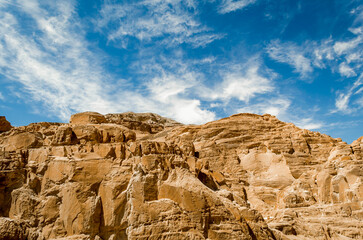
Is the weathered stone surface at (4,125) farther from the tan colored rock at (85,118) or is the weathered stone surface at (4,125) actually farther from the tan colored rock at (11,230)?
the tan colored rock at (11,230)

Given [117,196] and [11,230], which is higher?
[117,196]

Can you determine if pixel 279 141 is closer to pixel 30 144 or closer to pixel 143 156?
pixel 143 156

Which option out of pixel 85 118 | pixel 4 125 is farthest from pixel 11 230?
pixel 85 118

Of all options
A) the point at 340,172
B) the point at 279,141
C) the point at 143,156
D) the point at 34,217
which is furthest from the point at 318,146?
the point at 34,217

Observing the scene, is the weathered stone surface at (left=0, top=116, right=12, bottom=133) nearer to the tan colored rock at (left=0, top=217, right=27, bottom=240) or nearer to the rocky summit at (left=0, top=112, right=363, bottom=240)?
the rocky summit at (left=0, top=112, right=363, bottom=240)

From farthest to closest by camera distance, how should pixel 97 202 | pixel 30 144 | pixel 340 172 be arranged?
pixel 340 172 → pixel 30 144 → pixel 97 202

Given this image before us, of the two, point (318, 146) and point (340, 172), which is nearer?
point (340, 172)

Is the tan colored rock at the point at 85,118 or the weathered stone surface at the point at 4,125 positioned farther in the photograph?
the tan colored rock at the point at 85,118

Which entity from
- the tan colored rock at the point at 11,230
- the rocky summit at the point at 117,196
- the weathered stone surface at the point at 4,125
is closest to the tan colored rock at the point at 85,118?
the rocky summit at the point at 117,196

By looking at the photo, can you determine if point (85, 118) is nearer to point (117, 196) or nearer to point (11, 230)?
point (117, 196)

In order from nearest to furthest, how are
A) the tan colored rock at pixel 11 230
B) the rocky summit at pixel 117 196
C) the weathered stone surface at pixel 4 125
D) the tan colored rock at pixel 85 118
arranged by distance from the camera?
the tan colored rock at pixel 11 230 → the rocky summit at pixel 117 196 → the weathered stone surface at pixel 4 125 → the tan colored rock at pixel 85 118

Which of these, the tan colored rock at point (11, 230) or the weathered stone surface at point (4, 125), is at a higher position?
the weathered stone surface at point (4, 125)

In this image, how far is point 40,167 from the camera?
16.2 metres

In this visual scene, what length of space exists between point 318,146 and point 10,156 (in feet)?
92.9
